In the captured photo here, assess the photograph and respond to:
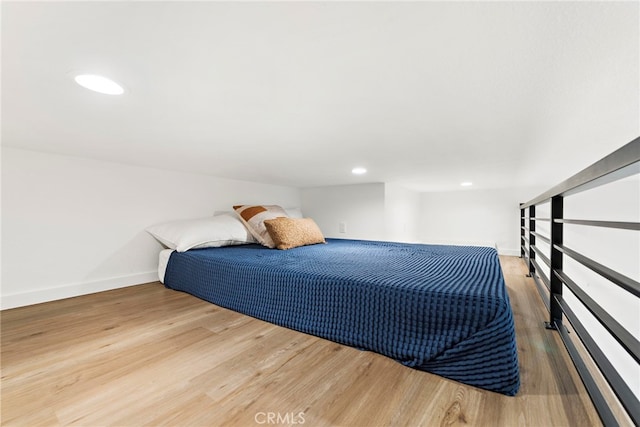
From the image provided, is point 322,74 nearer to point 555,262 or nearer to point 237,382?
point 237,382

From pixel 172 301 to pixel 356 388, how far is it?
1687mm

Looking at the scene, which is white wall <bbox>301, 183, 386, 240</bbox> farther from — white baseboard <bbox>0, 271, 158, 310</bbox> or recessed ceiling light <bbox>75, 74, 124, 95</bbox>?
recessed ceiling light <bbox>75, 74, 124, 95</bbox>

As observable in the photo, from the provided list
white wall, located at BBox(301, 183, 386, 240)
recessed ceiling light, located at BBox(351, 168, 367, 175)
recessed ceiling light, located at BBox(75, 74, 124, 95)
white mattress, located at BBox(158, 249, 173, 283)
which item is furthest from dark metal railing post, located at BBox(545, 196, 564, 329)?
white mattress, located at BBox(158, 249, 173, 283)

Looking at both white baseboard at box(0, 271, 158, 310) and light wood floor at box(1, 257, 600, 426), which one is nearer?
light wood floor at box(1, 257, 600, 426)

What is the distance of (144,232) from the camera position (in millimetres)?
2633

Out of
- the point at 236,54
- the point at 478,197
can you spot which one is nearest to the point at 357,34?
the point at 236,54

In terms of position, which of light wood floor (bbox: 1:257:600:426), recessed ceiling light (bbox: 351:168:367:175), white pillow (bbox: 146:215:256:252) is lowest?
light wood floor (bbox: 1:257:600:426)

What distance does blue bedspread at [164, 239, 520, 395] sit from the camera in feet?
3.39

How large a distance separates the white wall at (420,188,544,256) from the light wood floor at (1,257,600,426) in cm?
345

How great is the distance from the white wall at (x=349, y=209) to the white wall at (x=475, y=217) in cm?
209

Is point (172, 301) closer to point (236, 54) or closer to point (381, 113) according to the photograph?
point (236, 54)

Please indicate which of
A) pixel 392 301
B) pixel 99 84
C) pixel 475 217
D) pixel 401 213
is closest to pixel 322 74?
pixel 99 84

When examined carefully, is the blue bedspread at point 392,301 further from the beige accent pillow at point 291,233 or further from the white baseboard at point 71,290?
the white baseboard at point 71,290

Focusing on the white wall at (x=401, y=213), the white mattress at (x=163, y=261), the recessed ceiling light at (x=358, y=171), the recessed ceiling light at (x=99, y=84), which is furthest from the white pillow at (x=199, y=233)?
the white wall at (x=401, y=213)
